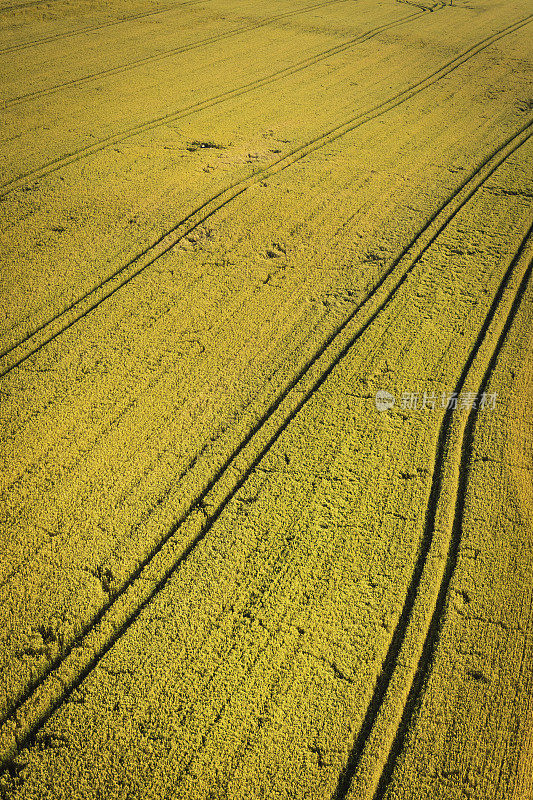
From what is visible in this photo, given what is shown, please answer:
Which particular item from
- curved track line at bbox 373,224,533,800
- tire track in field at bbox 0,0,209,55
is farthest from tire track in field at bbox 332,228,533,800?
tire track in field at bbox 0,0,209,55

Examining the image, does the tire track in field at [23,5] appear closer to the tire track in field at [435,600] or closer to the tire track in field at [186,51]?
the tire track in field at [186,51]

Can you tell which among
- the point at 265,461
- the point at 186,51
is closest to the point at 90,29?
the point at 186,51

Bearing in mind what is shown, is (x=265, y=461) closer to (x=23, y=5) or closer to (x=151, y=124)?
(x=151, y=124)

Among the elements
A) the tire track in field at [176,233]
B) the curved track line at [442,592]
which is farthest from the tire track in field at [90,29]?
→ the curved track line at [442,592]

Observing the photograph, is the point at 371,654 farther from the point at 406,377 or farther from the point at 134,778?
the point at 406,377

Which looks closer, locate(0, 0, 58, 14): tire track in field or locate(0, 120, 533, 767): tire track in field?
locate(0, 120, 533, 767): tire track in field

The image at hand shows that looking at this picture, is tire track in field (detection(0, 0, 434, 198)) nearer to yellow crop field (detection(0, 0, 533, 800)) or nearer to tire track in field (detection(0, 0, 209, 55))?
yellow crop field (detection(0, 0, 533, 800))
